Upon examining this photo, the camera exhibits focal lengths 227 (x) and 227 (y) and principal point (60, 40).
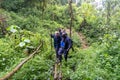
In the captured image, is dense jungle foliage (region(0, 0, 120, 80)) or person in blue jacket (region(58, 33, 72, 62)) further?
person in blue jacket (region(58, 33, 72, 62))

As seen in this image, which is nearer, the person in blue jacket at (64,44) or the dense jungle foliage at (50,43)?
the dense jungle foliage at (50,43)

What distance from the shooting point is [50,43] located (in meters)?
17.2

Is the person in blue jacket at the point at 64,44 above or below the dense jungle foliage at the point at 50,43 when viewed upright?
above

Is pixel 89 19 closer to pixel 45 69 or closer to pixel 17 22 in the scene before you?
pixel 17 22

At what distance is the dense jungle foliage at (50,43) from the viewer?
9172 mm

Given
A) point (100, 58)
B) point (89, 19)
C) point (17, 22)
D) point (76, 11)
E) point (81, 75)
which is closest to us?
point (81, 75)

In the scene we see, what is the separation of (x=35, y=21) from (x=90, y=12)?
377 inches

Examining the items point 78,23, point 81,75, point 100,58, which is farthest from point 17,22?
point 81,75

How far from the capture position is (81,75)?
8469 mm

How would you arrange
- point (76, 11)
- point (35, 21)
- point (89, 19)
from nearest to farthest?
point (35, 21), point (89, 19), point (76, 11)

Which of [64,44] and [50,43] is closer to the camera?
[64,44]

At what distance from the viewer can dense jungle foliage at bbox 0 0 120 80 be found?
9172mm

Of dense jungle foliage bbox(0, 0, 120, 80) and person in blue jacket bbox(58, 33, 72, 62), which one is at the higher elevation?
person in blue jacket bbox(58, 33, 72, 62)

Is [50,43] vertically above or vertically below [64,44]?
below
